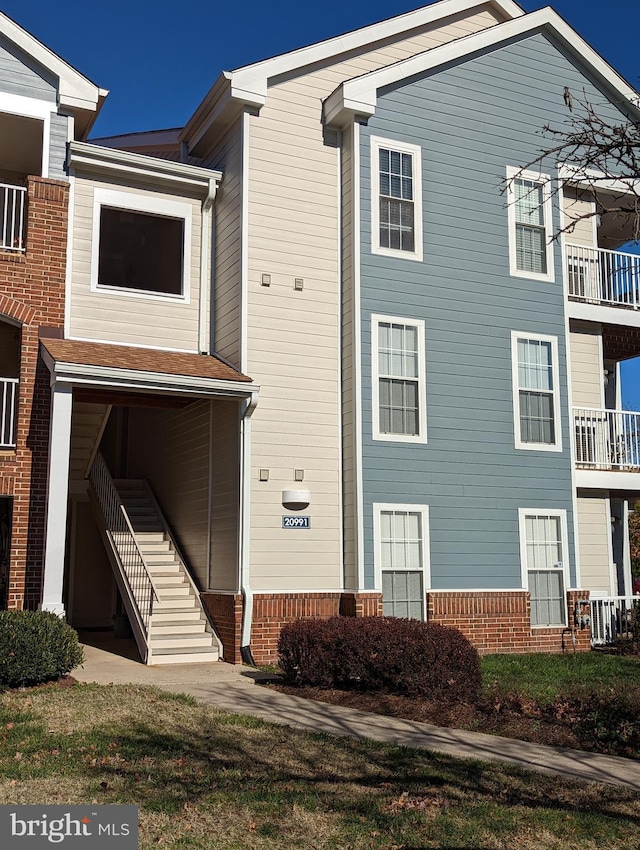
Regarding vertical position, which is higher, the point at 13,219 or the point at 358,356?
the point at 13,219

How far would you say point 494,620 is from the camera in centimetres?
1446

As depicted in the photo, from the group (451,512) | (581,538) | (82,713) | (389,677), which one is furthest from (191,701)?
(581,538)

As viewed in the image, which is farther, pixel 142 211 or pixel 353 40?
pixel 353 40

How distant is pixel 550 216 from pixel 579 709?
31.9 ft

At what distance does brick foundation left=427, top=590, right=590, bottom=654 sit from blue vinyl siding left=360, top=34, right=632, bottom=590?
245mm

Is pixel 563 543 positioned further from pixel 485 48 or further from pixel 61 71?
pixel 61 71

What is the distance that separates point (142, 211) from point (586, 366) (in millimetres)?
8678

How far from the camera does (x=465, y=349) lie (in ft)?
49.6

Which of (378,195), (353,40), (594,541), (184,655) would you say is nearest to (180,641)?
(184,655)

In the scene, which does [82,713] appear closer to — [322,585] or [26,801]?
[26,801]

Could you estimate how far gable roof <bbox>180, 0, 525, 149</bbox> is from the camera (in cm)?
1411

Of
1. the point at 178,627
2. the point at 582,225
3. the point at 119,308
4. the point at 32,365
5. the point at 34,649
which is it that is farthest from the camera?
the point at 582,225

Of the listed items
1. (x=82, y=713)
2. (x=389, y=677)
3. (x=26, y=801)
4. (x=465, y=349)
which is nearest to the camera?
(x=26, y=801)

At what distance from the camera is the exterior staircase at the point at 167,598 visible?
1293 cm
